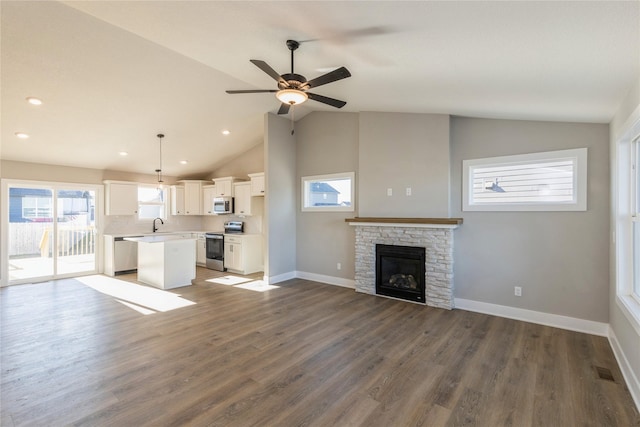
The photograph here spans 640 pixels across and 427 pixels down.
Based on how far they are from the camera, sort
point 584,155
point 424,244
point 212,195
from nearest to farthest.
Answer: point 584,155 < point 424,244 < point 212,195

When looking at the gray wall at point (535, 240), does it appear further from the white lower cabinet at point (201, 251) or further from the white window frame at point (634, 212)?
the white lower cabinet at point (201, 251)

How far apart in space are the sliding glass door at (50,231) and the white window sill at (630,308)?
8.86 metres

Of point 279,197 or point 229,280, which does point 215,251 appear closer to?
point 229,280

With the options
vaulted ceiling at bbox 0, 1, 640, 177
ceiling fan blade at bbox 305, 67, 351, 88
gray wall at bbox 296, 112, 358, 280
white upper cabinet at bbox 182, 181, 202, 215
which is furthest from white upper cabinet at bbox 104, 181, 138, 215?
ceiling fan blade at bbox 305, 67, 351, 88

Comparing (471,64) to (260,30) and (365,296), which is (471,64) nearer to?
(260,30)

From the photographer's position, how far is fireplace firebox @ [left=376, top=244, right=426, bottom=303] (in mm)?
4516

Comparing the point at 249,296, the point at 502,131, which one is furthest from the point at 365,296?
the point at 502,131

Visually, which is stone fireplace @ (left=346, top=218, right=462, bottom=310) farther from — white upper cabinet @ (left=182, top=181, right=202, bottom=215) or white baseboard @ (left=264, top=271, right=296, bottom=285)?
white upper cabinet @ (left=182, top=181, right=202, bottom=215)

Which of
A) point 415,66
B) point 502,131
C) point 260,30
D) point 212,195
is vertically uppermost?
point 260,30

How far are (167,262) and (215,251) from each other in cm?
185

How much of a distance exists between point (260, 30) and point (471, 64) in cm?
189

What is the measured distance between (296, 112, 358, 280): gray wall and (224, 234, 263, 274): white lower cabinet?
117 centimetres

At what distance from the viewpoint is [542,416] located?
6.61ft

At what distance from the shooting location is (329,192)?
584 cm
